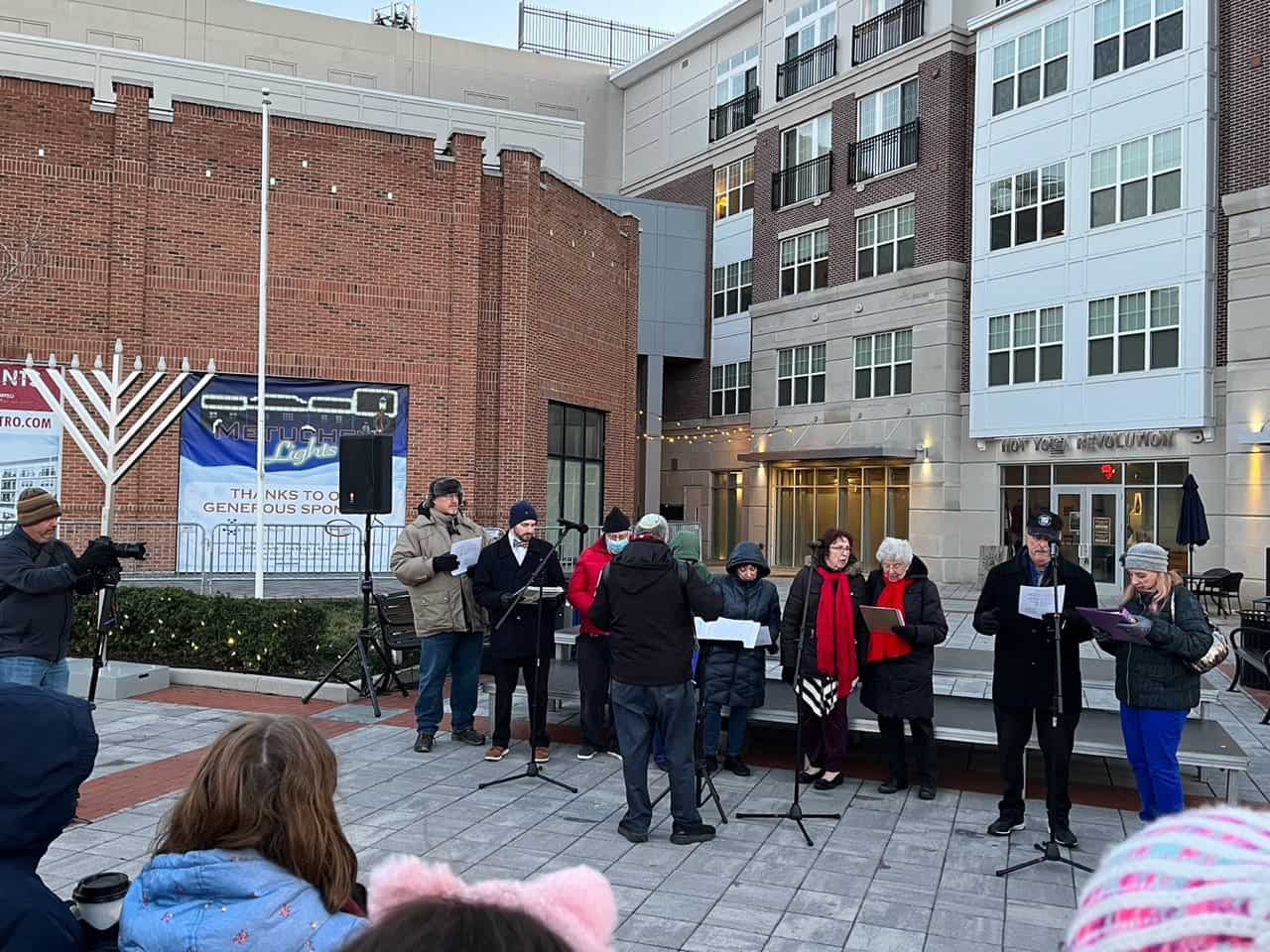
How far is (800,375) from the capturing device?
32500mm

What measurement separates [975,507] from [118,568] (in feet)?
78.0

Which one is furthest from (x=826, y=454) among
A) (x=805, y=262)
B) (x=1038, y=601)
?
(x=1038, y=601)

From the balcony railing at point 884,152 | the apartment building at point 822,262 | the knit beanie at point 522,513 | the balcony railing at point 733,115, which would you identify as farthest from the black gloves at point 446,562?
the balcony railing at point 733,115

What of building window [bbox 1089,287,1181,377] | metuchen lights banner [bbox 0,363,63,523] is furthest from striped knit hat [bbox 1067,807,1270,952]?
building window [bbox 1089,287,1181,377]

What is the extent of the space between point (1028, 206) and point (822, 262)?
23.2 feet

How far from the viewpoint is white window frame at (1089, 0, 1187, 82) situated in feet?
76.1

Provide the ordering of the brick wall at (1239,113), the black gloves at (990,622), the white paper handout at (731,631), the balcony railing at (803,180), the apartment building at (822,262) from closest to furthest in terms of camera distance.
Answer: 1. the black gloves at (990,622)
2. the white paper handout at (731,631)
3. the brick wall at (1239,113)
4. the apartment building at (822,262)
5. the balcony railing at (803,180)

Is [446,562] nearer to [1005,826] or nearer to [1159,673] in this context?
[1005,826]

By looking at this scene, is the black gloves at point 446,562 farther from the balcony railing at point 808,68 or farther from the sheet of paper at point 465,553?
the balcony railing at point 808,68

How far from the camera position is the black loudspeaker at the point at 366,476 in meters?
10.5

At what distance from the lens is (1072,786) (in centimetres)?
802

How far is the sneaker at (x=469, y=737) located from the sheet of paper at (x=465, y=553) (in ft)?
4.75

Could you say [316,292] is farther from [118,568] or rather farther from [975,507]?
[975,507]

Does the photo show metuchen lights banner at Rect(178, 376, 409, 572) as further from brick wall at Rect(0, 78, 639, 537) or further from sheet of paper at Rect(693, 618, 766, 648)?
sheet of paper at Rect(693, 618, 766, 648)
